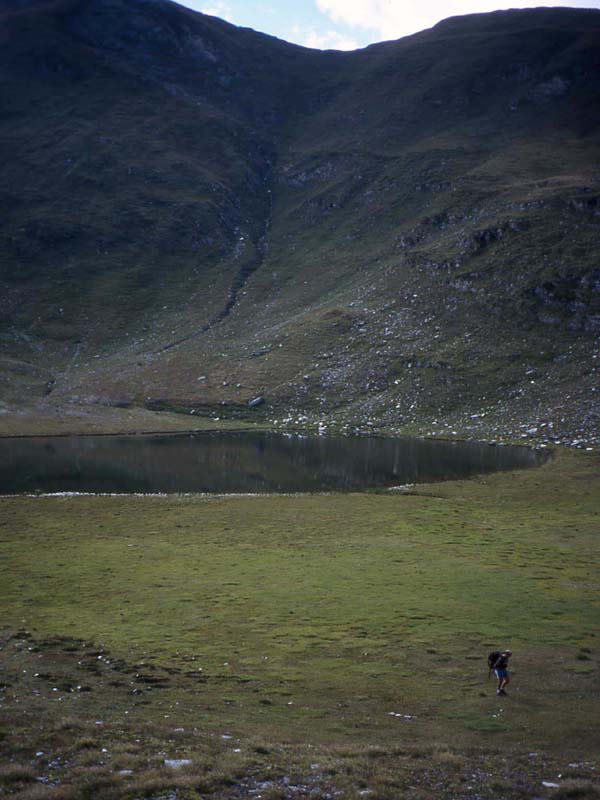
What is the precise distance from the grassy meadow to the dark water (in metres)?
14.9

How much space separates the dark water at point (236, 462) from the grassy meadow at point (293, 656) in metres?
14.9

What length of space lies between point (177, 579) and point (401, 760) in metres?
22.7

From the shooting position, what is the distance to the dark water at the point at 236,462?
71438 mm

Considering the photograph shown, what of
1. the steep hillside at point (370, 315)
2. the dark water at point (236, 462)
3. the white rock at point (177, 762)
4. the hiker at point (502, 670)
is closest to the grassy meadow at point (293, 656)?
the white rock at point (177, 762)

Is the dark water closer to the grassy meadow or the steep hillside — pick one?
the grassy meadow

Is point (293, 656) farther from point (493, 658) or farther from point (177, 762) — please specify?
point (177, 762)

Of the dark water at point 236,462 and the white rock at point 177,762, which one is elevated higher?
the white rock at point 177,762

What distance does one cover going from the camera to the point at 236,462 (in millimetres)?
84188

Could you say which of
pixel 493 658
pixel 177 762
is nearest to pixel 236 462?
pixel 493 658

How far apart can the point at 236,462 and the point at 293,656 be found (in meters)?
56.9

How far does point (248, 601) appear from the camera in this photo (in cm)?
3503

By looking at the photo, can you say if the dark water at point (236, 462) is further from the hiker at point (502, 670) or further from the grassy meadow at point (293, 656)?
the hiker at point (502, 670)

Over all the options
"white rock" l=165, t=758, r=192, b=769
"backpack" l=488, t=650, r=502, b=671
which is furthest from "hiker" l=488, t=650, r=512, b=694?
"white rock" l=165, t=758, r=192, b=769

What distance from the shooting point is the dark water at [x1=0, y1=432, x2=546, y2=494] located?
71438 mm
